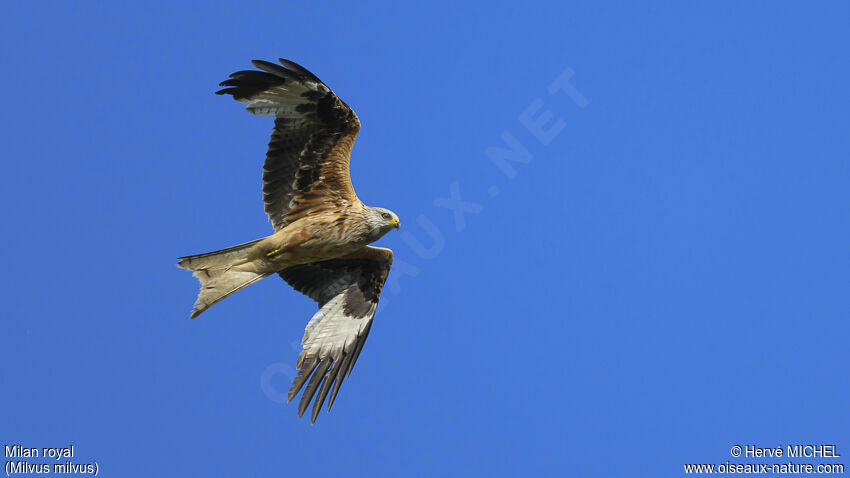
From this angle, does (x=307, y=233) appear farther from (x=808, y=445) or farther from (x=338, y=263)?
(x=808, y=445)

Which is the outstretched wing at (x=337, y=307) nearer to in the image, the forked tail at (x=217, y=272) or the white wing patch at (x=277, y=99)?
the forked tail at (x=217, y=272)

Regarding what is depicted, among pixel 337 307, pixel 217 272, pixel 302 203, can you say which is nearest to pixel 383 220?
pixel 302 203

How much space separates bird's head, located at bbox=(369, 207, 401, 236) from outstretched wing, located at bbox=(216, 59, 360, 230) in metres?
0.36

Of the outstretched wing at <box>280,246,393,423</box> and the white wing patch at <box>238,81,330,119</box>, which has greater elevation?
the white wing patch at <box>238,81,330,119</box>

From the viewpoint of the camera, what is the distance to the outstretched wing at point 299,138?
10.9 metres

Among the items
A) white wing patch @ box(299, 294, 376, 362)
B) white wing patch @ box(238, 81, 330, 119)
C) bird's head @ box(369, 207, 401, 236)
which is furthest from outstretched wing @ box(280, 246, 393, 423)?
white wing patch @ box(238, 81, 330, 119)

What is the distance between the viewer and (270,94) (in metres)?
11.0

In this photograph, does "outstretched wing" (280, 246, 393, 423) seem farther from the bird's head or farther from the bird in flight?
the bird's head

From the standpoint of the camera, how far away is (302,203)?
11.5m

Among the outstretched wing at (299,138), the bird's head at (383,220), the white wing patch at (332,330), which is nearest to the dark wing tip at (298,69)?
the outstretched wing at (299,138)

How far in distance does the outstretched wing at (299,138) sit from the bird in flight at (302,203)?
1 centimetres

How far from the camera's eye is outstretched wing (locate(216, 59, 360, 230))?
35.8ft

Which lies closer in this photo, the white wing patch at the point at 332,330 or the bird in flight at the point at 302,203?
the bird in flight at the point at 302,203

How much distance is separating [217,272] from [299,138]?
1.88 m
